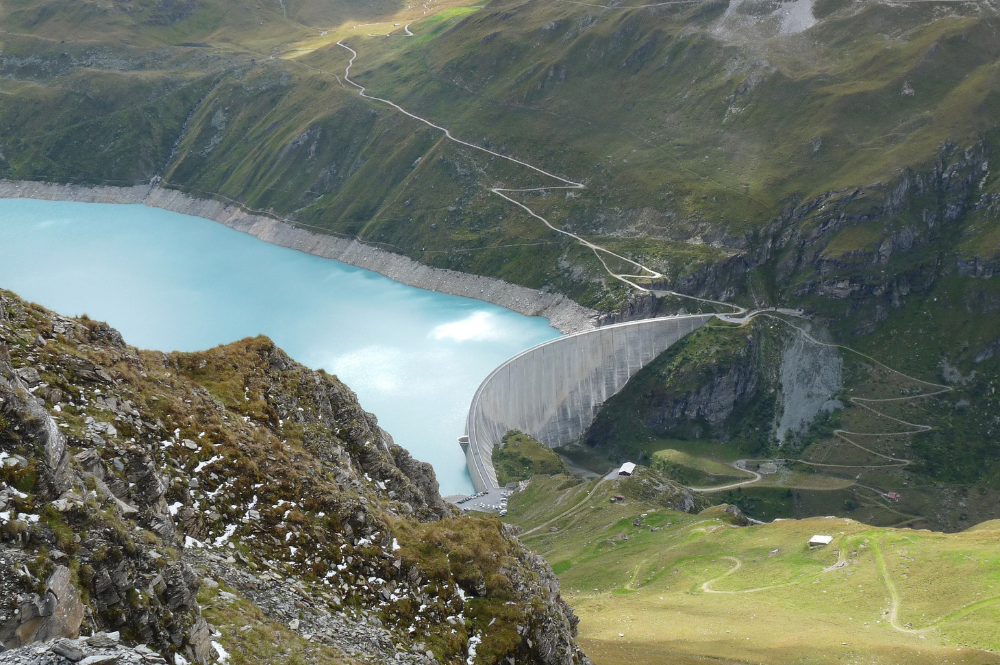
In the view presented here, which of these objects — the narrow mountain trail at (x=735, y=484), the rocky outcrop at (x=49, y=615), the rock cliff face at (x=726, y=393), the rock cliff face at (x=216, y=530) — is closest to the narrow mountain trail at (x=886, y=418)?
the rock cliff face at (x=726, y=393)

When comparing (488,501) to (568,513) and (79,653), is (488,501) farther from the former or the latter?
(79,653)

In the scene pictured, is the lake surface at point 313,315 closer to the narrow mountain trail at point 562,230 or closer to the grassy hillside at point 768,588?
the narrow mountain trail at point 562,230

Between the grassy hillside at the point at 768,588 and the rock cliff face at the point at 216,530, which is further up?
the rock cliff face at the point at 216,530

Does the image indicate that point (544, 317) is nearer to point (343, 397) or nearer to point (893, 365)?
point (893, 365)

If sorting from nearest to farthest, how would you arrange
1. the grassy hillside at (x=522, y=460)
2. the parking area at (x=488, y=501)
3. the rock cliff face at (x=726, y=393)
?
1. the parking area at (x=488, y=501)
2. the grassy hillside at (x=522, y=460)
3. the rock cliff face at (x=726, y=393)

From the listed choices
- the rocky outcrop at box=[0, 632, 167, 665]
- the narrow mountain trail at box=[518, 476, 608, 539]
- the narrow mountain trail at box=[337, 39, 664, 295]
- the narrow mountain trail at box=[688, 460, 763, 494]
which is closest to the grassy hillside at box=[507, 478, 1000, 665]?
the narrow mountain trail at box=[518, 476, 608, 539]

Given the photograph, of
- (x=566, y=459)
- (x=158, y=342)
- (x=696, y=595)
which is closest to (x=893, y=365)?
(x=566, y=459)

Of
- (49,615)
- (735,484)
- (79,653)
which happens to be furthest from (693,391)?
(79,653)
